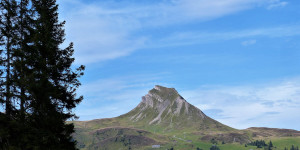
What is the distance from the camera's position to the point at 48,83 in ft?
103

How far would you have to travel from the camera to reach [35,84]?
99.0 feet

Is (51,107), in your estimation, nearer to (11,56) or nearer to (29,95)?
(29,95)

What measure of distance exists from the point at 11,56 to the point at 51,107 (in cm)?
644

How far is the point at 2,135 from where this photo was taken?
2875 cm

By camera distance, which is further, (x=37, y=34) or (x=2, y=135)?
(x=37, y=34)

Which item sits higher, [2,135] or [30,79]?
[30,79]

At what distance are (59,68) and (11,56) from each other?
191 inches

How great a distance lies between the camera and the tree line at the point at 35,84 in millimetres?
29734

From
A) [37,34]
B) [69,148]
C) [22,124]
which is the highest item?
[37,34]

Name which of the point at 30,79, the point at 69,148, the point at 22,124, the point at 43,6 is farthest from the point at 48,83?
the point at 43,6

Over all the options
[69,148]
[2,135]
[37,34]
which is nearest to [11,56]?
[37,34]

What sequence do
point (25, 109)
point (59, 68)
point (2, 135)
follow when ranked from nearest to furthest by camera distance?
point (2, 135)
point (25, 109)
point (59, 68)

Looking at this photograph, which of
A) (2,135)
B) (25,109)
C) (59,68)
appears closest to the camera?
(2,135)

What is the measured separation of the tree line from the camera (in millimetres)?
29734
